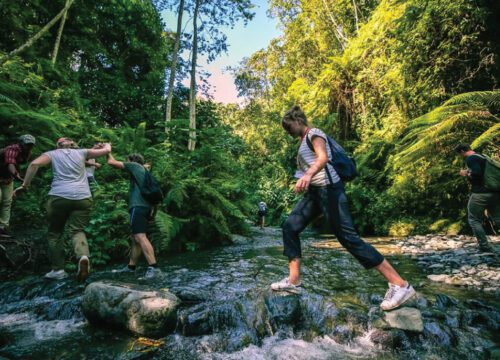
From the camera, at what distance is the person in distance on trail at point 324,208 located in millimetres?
3000

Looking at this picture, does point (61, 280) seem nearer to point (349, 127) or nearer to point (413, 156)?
point (413, 156)

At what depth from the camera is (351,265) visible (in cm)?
587

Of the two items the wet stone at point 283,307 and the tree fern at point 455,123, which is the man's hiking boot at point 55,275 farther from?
the tree fern at point 455,123

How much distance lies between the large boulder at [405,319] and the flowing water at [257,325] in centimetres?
8

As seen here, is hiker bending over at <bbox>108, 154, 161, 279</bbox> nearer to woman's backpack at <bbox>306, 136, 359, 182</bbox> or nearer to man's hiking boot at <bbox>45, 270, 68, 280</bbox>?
man's hiking boot at <bbox>45, 270, 68, 280</bbox>

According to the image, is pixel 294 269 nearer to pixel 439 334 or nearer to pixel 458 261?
pixel 439 334

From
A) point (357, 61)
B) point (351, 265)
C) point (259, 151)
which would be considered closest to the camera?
point (351, 265)

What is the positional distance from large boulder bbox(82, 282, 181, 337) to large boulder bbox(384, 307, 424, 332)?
2.18 m

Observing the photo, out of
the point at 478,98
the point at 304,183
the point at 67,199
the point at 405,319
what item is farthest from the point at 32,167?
the point at 478,98

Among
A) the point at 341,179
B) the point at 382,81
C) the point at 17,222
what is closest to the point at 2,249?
the point at 17,222

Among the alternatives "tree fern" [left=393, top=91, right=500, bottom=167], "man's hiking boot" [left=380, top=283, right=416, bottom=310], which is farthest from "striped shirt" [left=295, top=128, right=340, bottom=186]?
"tree fern" [left=393, top=91, right=500, bottom=167]

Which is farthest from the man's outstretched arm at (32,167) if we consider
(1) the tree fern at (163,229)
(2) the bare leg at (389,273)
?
(2) the bare leg at (389,273)

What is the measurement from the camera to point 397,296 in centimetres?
301

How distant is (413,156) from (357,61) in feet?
24.6
